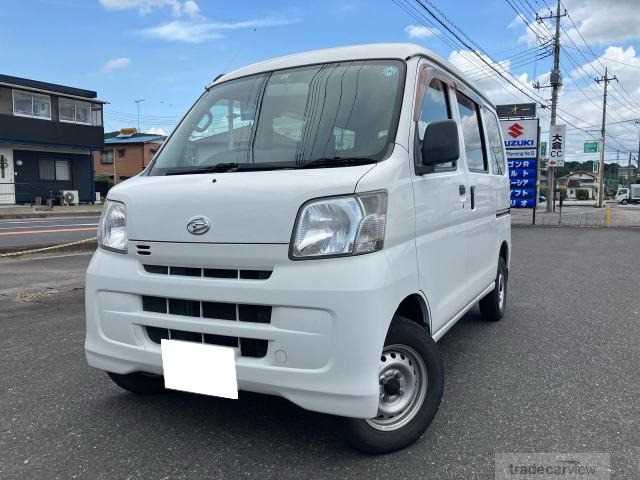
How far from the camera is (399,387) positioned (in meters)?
2.49

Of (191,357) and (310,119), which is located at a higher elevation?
(310,119)

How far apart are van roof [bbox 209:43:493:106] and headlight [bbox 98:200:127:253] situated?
3.99ft

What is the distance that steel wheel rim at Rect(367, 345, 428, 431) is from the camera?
2404 millimetres

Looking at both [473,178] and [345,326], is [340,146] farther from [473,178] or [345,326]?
[473,178]

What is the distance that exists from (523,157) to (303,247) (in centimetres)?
1675

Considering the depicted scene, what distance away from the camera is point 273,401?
3.00 m

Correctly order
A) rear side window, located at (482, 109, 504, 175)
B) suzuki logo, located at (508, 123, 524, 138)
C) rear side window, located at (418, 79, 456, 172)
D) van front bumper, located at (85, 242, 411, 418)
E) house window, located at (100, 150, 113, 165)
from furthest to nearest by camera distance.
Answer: house window, located at (100, 150, 113, 165)
suzuki logo, located at (508, 123, 524, 138)
rear side window, located at (482, 109, 504, 175)
rear side window, located at (418, 79, 456, 172)
van front bumper, located at (85, 242, 411, 418)

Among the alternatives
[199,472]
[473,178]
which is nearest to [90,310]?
[199,472]

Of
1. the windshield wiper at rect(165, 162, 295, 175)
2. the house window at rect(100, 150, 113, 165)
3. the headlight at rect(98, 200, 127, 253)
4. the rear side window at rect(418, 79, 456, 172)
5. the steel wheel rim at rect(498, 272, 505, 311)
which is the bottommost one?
the steel wheel rim at rect(498, 272, 505, 311)

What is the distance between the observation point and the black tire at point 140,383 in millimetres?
2926

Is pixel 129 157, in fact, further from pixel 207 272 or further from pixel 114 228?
pixel 207 272

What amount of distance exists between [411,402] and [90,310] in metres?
1.61

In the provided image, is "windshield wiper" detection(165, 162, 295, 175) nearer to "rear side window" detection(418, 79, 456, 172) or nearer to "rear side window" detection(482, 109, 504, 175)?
"rear side window" detection(418, 79, 456, 172)

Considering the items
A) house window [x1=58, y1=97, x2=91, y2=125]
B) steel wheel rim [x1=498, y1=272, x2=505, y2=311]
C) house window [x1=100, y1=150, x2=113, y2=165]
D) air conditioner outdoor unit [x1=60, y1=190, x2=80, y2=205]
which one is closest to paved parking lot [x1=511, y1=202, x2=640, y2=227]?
steel wheel rim [x1=498, y1=272, x2=505, y2=311]
